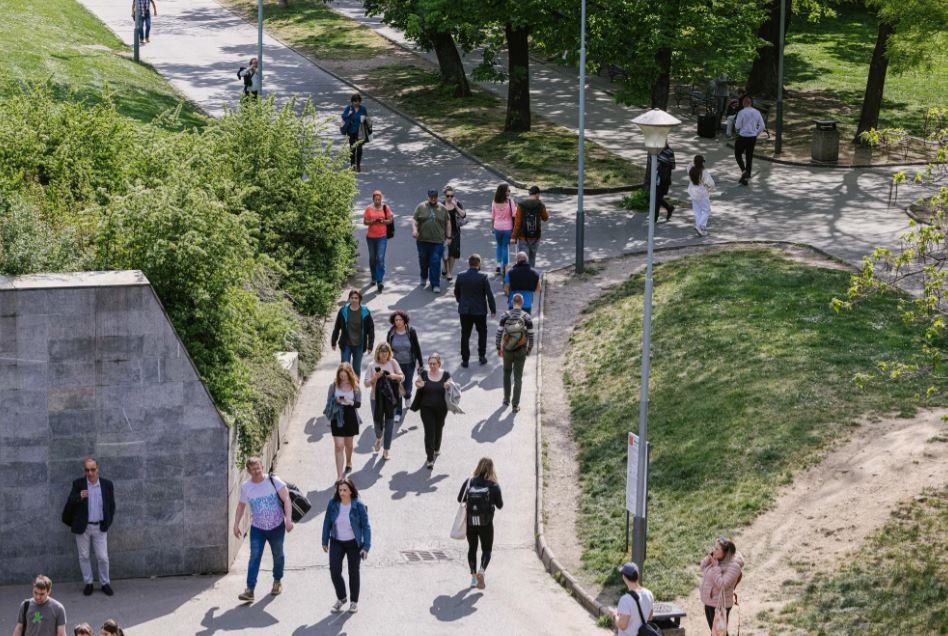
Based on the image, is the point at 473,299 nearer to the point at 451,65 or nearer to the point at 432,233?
the point at 432,233

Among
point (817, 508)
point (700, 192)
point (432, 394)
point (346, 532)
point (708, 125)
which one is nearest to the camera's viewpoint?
point (346, 532)

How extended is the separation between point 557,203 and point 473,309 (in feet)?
31.4

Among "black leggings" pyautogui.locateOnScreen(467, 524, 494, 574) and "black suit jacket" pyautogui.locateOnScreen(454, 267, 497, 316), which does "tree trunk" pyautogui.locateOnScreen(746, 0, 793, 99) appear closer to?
"black suit jacket" pyautogui.locateOnScreen(454, 267, 497, 316)

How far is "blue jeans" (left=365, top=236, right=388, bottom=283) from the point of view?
24.4 metres

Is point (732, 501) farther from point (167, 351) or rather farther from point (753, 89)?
point (753, 89)

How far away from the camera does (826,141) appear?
109ft

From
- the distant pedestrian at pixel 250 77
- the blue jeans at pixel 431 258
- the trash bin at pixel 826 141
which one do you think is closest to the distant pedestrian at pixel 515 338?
the blue jeans at pixel 431 258

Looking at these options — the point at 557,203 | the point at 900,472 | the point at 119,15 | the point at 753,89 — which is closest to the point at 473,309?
the point at 900,472

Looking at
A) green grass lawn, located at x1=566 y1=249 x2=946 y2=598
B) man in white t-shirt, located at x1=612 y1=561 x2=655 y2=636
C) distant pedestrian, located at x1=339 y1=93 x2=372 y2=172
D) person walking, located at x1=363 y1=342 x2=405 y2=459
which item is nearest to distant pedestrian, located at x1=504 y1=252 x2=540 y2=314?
green grass lawn, located at x1=566 y1=249 x2=946 y2=598

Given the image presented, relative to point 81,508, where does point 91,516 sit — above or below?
below

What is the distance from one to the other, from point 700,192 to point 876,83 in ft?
31.9

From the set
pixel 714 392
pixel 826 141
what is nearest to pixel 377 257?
pixel 714 392

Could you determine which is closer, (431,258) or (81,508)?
(81,508)

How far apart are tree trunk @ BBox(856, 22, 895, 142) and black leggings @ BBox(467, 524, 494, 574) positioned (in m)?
21.9
